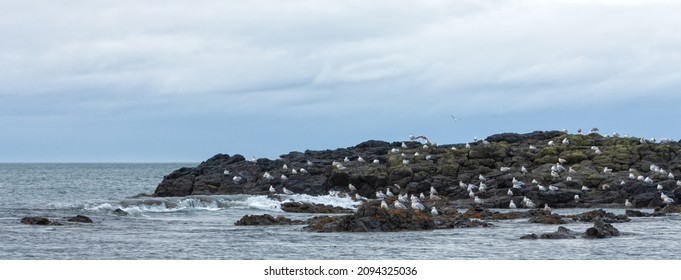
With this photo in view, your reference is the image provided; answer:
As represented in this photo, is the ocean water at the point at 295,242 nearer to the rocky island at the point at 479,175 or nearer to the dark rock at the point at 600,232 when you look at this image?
the dark rock at the point at 600,232

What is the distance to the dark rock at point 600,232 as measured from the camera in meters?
36.0

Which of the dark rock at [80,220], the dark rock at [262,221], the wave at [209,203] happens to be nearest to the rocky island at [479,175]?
the wave at [209,203]

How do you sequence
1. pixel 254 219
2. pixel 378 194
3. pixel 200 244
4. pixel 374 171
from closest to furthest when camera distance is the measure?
pixel 200 244 < pixel 254 219 < pixel 378 194 < pixel 374 171

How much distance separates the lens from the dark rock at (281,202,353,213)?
52.8 meters

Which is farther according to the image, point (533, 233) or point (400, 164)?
point (400, 164)

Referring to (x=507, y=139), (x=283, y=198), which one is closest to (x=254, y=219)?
(x=283, y=198)

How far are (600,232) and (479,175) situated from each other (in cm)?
2830

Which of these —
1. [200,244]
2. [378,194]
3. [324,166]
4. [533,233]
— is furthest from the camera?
[324,166]

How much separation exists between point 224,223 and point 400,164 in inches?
992

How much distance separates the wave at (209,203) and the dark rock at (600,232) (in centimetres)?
2152

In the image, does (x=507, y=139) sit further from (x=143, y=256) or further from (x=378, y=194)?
(x=143, y=256)

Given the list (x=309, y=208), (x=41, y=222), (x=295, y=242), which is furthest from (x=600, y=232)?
(x=41, y=222)

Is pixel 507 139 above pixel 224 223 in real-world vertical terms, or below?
above

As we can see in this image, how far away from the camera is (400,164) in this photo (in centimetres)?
6862
